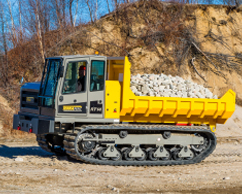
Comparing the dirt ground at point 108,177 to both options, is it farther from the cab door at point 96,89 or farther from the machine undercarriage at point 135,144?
the cab door at point 96,89

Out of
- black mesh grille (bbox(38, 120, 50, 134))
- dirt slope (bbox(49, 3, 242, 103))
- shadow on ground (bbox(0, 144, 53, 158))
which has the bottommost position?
shadow on ground (bbox(0, 144, 53, 158))

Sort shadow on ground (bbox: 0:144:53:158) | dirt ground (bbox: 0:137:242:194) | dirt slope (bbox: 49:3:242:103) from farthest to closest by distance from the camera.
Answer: dirt slope (bbox: 49:3:242:103) < shadow on ground (bbox: 0:144:53:158) < dirt ground (bbox: 0:137:242:194)

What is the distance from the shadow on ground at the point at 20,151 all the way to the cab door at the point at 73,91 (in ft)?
7.93

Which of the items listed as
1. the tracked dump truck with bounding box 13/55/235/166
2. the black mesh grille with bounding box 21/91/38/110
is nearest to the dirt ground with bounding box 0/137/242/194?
the tracked dump truck with bounding box 13/55/235/166

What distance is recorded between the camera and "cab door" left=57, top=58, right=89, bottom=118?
8.45 m

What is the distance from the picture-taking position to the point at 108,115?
29.2 ft

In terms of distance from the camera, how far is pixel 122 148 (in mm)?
9188

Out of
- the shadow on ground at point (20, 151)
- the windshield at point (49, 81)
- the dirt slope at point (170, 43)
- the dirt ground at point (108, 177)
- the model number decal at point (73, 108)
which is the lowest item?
the dirt ground at point (108, 177)

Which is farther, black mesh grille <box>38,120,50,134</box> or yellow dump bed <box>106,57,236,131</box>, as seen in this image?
yellow dump bed <box>106,57,236,131</box>

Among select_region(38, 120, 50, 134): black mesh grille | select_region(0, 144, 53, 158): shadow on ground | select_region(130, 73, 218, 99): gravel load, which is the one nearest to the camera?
select_region(38, 120, 50, 134): black mesh grille

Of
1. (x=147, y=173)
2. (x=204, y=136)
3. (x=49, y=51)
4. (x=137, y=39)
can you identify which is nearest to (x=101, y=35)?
(x=137, y=39)

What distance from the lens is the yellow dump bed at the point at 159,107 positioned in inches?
349

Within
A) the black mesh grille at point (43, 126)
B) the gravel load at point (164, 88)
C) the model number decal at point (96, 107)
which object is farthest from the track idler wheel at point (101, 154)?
the gravel load at point (164, 88)

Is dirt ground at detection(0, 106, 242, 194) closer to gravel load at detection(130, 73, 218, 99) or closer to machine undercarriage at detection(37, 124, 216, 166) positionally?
machine undercarriage at detection(37, 124, 216, 166)
